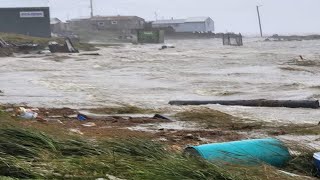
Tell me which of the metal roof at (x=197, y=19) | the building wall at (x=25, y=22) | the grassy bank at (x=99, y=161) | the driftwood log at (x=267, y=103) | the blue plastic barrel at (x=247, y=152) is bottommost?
the driftwood log at (x=267, y=103)

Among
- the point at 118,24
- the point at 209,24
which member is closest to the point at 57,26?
the point at 118,24

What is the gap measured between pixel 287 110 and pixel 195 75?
10.8 meters

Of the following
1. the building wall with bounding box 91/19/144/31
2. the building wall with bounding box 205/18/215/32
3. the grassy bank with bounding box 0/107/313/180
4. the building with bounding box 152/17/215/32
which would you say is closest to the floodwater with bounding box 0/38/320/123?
the grassy bank with bounding box 0/107/313/180

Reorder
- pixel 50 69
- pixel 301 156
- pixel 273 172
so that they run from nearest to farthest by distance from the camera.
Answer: pixel 273 172 → pixel 301 156 → pixel 50 69

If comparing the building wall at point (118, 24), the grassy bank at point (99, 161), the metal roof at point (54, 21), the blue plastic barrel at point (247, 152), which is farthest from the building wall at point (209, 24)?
the grassy bank at point (99, 161)

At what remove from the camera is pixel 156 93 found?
1652 centimetres

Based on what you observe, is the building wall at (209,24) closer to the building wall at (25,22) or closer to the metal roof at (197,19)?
the metal roof at (197,19)

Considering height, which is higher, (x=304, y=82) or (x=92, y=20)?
(x=92, y=20)

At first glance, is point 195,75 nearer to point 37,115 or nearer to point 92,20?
point 37,115

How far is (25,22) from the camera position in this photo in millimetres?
65125

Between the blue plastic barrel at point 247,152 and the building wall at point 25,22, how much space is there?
60.0m

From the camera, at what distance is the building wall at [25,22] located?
63.5 meters

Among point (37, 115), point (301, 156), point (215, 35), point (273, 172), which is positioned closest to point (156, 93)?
point (37, 115)

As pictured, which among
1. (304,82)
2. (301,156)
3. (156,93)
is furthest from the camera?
(304,82)
